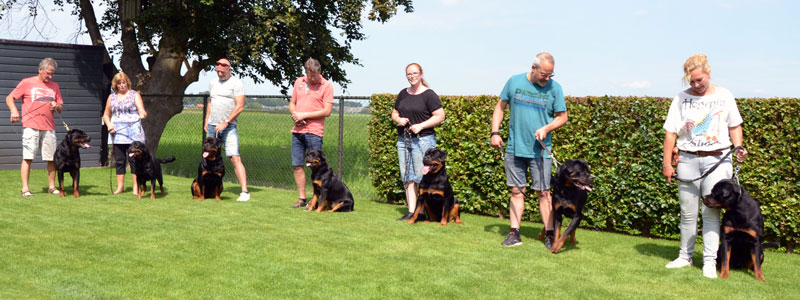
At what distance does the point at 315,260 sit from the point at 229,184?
20.7 ft

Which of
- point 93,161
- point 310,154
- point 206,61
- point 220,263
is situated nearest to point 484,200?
point 310,154

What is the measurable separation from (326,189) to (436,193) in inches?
60.4

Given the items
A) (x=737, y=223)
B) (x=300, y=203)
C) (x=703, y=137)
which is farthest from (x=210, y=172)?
(x=737, y=223)

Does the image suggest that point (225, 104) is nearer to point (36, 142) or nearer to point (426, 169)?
point (36, 142)

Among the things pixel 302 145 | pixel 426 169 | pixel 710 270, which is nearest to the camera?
pixel 710 270

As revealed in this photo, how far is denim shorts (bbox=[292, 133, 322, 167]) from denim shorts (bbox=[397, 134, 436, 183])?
3.65 ft

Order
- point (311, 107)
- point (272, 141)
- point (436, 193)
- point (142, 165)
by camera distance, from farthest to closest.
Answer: point (272, 141) → point (142, 165) → point (311, 107) → point (436, 193)

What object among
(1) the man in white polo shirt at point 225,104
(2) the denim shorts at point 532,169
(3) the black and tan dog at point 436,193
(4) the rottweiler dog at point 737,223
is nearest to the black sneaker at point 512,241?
(2) the denim shorts at point 532,169

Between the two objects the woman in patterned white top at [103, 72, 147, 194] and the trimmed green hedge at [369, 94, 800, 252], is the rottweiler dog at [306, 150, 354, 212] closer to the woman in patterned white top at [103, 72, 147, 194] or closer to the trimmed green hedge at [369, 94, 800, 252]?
the trimmed green hedge at [369, 94, 800, 252]

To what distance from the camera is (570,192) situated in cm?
561

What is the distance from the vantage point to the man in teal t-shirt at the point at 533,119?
5.57m

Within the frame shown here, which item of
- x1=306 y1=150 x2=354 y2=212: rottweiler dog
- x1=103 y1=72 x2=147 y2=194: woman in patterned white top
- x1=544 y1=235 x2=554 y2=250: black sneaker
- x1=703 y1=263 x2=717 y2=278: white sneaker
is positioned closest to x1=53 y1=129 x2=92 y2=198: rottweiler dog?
x1=103 y1=72 x2=147 y2=194: woman in patterned white top

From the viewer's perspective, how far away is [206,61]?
14.2m

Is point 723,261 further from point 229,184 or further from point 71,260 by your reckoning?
point 229,184
